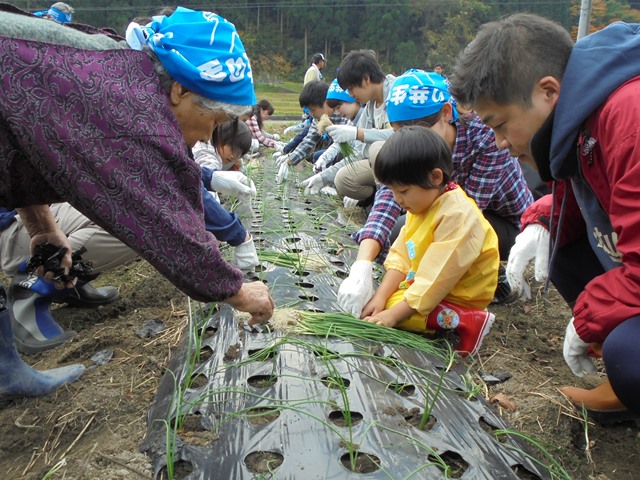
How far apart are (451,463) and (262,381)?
1.85 ft

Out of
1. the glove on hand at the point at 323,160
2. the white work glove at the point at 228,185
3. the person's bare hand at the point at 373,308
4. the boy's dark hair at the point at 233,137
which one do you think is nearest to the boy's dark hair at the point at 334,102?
the glove on hand at the point at 323,160

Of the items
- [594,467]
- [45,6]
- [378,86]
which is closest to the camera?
[594,467]

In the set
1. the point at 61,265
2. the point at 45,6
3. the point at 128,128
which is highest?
Answer: the point at 128,128

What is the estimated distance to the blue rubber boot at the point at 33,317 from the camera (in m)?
2.18

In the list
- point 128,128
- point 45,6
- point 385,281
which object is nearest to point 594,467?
point 385,281

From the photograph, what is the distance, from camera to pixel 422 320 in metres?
2.00

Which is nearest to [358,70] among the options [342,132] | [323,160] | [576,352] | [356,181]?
[342,132]

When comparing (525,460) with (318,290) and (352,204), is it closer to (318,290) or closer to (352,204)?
(318,290)

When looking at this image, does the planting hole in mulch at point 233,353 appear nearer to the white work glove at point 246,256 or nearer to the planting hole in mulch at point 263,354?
the planting hole in mulch at point 263,354

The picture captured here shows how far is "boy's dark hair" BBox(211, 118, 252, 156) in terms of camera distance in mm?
3222

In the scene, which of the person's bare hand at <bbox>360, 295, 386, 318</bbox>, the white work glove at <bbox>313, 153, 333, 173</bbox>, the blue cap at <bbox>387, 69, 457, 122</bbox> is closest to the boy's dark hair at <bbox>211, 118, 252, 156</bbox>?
the blue cap at <bbox>387, 69, 457, 122</bbox>

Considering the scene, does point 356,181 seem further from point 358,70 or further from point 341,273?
point 341,273

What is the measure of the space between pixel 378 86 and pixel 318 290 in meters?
2.11

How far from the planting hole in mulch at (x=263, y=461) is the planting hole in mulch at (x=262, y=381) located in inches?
11.0
